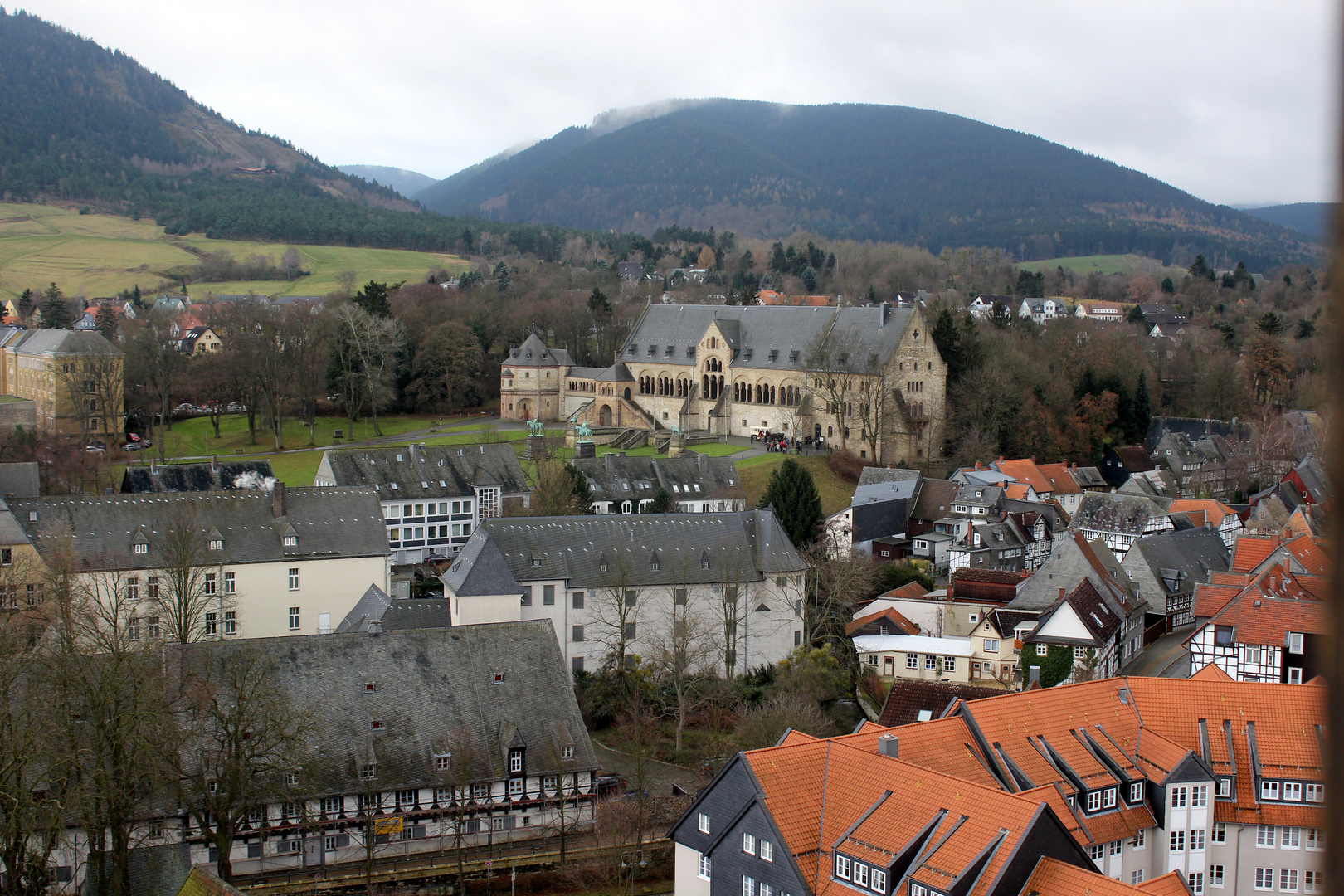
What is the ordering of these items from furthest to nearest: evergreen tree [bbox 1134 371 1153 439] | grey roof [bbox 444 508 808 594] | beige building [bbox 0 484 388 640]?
→ 1. evergreen tree [bbox 1134 371 1153 439]
2. grey roof [bbox 444 508 808 594]
3. beige building [bbox 0 484 388 640]

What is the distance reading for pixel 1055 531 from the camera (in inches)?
2603

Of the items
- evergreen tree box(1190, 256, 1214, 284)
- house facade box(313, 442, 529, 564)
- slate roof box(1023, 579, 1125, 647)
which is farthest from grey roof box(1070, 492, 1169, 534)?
evergreen tree box(1190, 256, 1214, 284)

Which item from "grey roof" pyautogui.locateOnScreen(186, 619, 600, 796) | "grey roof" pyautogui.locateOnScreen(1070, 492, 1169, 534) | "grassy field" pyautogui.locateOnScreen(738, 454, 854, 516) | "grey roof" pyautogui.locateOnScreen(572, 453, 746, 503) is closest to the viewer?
"grey roof" pyautogui.locateOnScreen(186, 619, 600, 796)

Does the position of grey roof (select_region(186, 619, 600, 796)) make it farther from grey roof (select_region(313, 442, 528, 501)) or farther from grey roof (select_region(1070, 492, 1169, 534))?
grey roof (select_region(1070, 492, 1169, 534))

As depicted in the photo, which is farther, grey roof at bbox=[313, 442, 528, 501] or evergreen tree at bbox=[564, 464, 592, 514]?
evergreen tree at bbox=[564, 464, 592, 514]

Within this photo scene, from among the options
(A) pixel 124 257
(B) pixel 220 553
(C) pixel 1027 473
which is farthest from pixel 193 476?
(A) pixel 124 257

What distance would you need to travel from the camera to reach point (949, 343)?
83250 millimetres

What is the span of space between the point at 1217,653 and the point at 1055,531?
24.3 metres

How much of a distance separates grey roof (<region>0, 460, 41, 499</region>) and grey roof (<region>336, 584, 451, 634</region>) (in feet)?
57.8

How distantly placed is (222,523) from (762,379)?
1797 inches

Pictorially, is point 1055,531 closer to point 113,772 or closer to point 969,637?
point 969,637

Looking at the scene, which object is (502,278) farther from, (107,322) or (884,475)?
(884,475)

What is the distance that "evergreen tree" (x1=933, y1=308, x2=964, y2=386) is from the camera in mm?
83000

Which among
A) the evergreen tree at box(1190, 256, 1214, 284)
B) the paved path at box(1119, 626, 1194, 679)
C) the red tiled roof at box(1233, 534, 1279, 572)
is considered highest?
the evergreen tree at box(1190, 256, 1214, 284)
